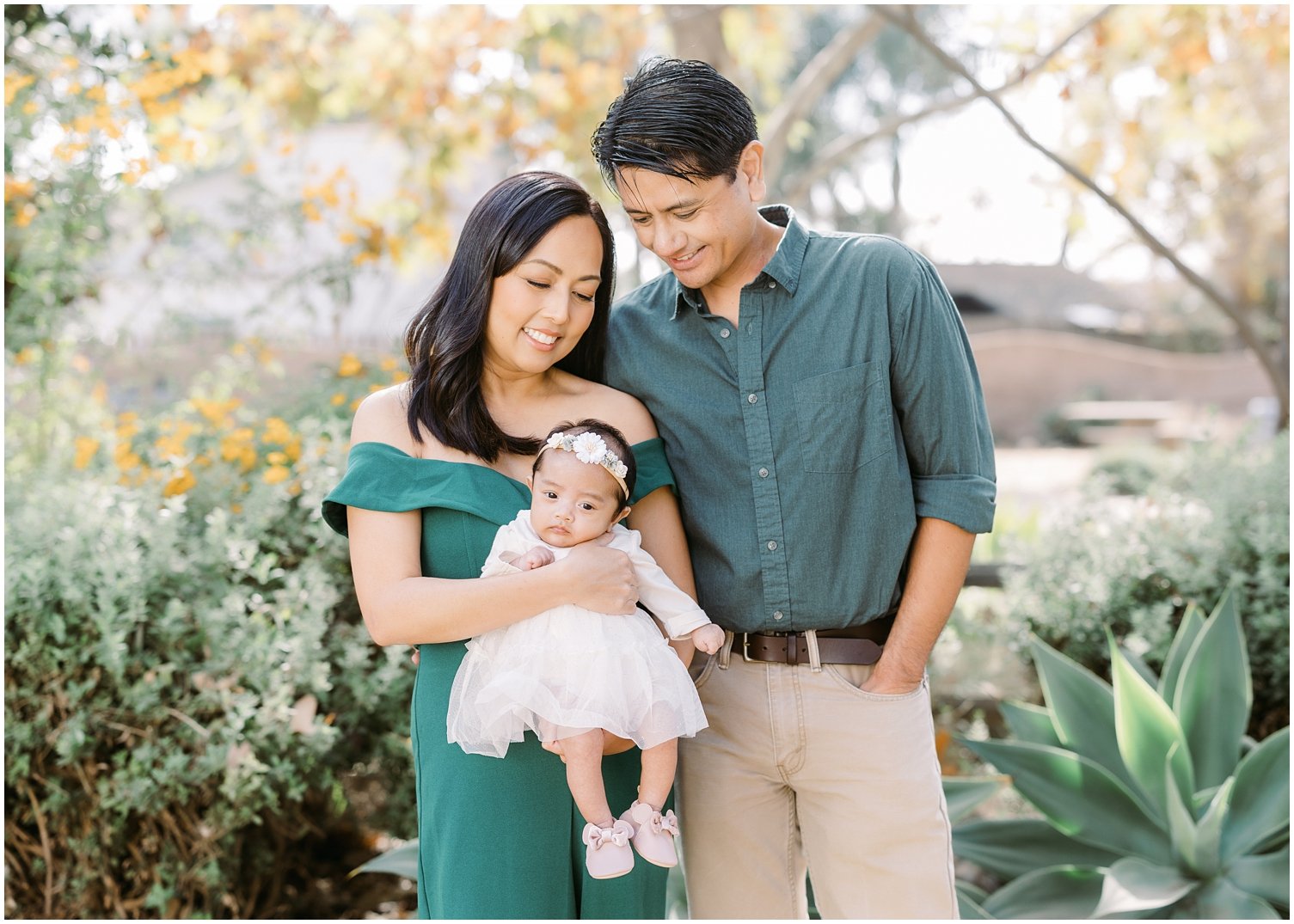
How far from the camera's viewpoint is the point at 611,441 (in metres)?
2.15

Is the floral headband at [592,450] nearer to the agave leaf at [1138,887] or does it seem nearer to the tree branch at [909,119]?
the agave leaf at [1138,887]

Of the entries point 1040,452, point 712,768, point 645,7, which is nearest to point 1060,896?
point 712,768

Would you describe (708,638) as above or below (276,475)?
below

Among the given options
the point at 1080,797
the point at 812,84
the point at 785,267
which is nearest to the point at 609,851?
the point at 785,267

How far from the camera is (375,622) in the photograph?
82.9 inches

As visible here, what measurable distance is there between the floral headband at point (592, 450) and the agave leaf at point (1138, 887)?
6.41ft

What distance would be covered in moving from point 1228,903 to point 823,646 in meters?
1.61

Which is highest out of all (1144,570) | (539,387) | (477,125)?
(477,125)

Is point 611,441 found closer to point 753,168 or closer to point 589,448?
point 589,448

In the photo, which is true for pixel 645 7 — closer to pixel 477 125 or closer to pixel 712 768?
pixel 477 125

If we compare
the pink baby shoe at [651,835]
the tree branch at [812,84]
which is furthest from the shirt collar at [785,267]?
the tree branch at [812,84]

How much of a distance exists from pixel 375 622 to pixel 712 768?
89 cm

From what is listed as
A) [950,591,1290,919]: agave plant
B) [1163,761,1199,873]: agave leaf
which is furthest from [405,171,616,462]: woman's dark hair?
[1163,761,1199,873]: agave leaf

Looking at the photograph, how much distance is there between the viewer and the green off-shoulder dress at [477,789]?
2.11 m
